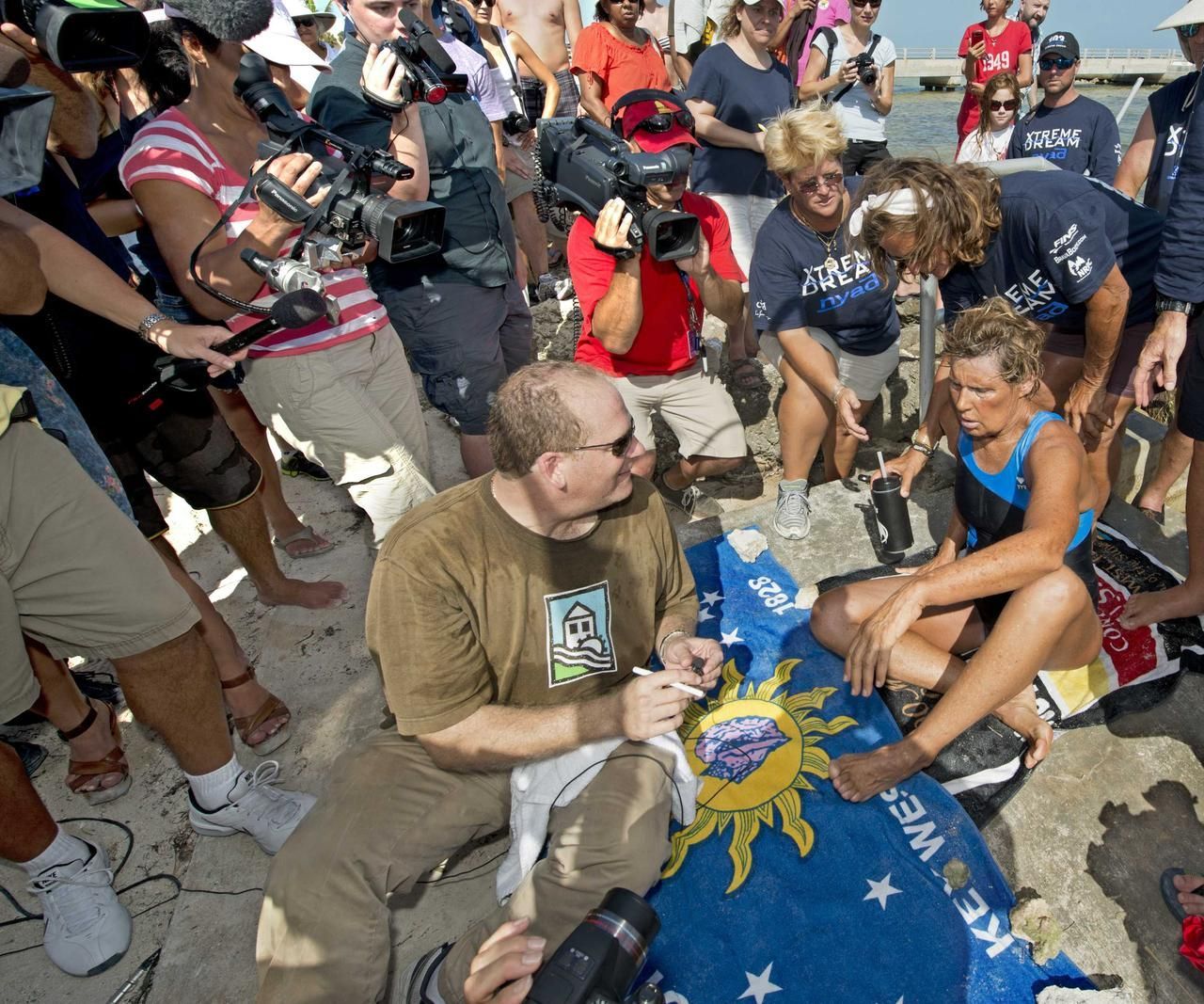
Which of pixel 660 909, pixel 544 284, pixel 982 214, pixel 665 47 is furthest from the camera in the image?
pixel 665 47

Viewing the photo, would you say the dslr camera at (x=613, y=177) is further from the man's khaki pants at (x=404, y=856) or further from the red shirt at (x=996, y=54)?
the red shirt at (x=996, y=54)

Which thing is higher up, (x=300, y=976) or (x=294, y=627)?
(x=300, y=976)

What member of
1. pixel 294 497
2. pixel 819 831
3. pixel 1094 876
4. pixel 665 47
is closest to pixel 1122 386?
pixel 1094 876

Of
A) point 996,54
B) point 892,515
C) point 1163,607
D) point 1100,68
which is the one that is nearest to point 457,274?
point 892,515

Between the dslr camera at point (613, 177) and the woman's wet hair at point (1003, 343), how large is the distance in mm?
929

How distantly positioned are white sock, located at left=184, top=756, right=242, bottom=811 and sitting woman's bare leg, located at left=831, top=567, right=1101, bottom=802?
179 cm

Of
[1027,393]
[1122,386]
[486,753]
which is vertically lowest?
[486,753]

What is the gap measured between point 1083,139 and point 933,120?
37.7 ft

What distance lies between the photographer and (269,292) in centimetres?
262

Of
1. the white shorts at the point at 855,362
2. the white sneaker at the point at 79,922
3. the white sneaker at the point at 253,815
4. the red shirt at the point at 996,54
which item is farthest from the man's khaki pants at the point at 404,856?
the red shirt at the point at 996,54

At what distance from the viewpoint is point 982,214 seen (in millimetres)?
2684

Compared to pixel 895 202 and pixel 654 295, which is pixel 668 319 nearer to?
pixel 654 295

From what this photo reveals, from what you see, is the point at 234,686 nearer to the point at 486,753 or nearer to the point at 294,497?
→ the point at 486,753

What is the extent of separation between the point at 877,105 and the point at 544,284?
101 inches
